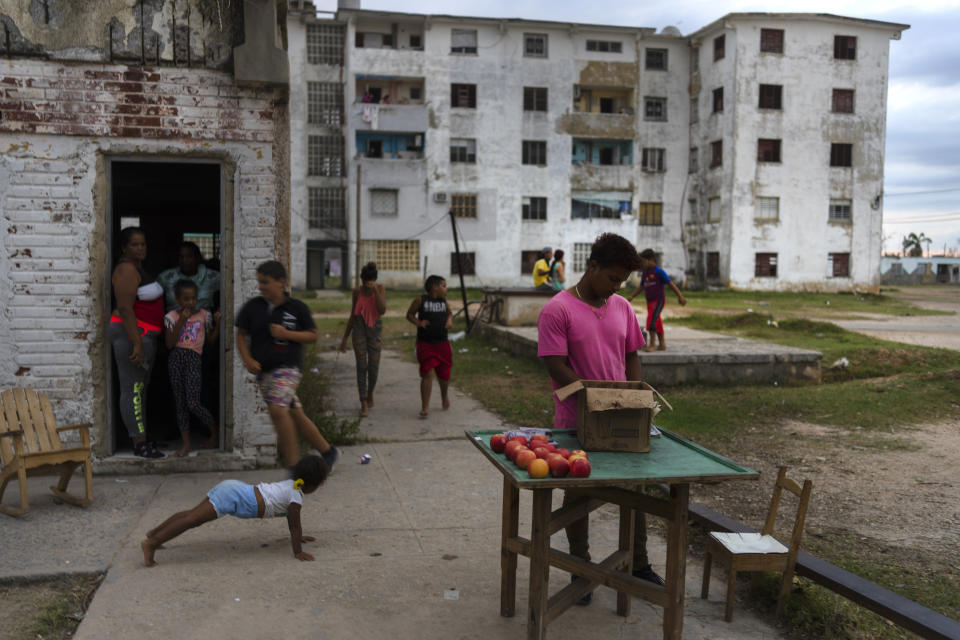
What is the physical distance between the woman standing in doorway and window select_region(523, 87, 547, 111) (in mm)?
36285

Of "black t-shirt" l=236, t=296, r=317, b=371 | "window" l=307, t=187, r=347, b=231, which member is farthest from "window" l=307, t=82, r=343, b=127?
"black t-shirt" l=236, t=296, r=317, b=371

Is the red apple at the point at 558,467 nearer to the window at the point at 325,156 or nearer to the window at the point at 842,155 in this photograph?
the window at the point at 325,156

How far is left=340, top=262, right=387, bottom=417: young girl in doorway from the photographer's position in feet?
29.5

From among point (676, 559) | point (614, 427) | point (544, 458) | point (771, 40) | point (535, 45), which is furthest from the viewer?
point (535, 45)

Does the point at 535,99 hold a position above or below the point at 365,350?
above

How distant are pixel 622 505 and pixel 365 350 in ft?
19.0

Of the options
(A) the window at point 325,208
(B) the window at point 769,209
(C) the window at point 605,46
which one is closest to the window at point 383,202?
(A) the window at point 325,208

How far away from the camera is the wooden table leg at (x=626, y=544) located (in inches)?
154

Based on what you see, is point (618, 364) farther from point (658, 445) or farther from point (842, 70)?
point (842, 70)

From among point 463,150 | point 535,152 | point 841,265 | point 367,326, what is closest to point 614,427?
point 367,326

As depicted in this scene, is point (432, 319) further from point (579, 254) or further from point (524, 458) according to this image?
point (579, 254)

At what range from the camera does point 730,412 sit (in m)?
9.38

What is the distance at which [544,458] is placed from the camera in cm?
320

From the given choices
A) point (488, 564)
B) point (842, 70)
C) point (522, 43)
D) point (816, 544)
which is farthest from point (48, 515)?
point (842, 70)
